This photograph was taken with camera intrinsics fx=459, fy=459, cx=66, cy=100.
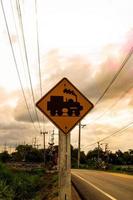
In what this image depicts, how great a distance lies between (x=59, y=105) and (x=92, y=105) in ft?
2.18

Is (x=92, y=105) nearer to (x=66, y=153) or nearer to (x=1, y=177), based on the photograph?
(x=66, y=153)

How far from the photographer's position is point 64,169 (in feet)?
29.3

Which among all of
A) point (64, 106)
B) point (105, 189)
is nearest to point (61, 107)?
point (64, 106)

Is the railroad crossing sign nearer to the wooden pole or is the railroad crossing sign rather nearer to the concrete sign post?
the concrete sign post

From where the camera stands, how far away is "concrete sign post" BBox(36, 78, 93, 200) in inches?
354

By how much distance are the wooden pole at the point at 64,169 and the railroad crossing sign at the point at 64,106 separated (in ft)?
0.81

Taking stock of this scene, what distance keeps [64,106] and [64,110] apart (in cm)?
8

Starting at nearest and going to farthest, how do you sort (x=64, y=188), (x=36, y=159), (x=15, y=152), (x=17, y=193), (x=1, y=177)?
(x=64, y=188)
(x=17, y=193)
(x=1, y=177)
(x=36, y=159)
(x=15, y=152)

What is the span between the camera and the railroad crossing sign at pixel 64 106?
9.16m

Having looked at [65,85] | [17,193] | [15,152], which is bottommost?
[17,193]

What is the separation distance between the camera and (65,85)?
941 centimetres

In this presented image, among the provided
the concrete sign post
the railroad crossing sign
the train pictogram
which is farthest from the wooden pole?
the train pictogram

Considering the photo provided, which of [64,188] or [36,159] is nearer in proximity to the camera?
[64,188]

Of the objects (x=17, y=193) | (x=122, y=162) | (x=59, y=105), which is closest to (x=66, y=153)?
(x=59, y=105)
